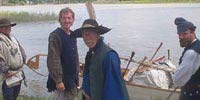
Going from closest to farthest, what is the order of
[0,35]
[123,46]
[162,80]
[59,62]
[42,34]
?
[59,62]
[0,35]
[162,80]
[123,46]
[42,34]

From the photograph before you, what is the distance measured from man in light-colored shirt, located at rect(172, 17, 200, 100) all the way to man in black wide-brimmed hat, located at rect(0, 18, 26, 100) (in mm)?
2527

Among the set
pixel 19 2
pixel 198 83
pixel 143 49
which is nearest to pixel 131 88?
pixel 198 83

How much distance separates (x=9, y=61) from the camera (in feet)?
21.1

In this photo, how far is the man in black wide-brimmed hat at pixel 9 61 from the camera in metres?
6.36

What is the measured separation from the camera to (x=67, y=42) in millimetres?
5789

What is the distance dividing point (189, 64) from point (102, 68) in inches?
36.3

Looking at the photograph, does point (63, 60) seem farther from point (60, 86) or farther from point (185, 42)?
point (185, 42)

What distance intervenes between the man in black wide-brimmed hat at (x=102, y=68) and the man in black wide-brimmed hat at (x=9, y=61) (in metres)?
2.21

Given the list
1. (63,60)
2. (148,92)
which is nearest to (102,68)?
(63,60)

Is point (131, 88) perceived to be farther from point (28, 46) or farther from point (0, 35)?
point (28, 46)

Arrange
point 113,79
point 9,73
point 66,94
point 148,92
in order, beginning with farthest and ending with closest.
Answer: point 148,92, point 9,73, point 66,94, point 113,79

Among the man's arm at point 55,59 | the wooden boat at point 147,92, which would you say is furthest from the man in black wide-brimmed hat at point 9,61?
the wooden boat at point 147,92

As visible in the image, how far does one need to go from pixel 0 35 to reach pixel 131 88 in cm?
425

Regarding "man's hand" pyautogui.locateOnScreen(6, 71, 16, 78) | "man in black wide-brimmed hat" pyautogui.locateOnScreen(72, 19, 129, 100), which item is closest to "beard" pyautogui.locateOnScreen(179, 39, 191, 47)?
"man in black wide-brimmed hat" pyautogui.locateOnScreen(72, 19, 129, 100)
